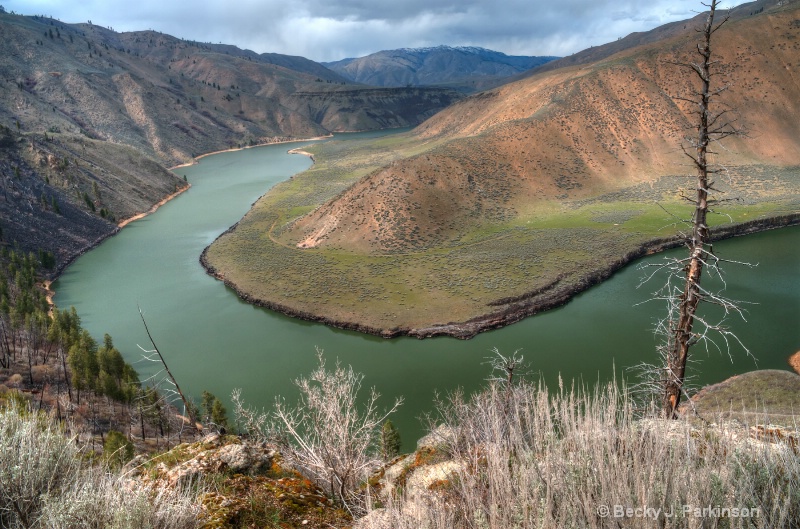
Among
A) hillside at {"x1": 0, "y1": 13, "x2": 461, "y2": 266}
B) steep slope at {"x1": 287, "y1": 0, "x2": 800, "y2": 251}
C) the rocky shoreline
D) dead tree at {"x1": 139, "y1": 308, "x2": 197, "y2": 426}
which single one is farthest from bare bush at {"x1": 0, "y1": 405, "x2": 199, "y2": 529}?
hillside at {"x1": 0, "y1": 13, "x2": 461, "y2": 266}

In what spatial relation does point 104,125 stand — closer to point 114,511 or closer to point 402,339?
point 402,339

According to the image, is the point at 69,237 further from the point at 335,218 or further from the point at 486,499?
the point at 486,499

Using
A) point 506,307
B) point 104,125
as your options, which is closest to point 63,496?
point 506,307

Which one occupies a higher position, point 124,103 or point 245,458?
point 124,103

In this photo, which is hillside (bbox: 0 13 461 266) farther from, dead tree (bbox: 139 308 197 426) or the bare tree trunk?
the bare tree trunk

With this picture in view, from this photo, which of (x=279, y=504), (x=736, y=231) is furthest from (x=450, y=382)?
(x=736, y=231)

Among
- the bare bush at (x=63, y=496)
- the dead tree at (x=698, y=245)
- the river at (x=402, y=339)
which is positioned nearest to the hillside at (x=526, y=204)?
the river at (x=402, y=339)

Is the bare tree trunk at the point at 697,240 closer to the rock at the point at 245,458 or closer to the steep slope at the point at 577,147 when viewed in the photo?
the rock at the point at 245,458
